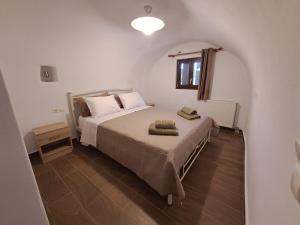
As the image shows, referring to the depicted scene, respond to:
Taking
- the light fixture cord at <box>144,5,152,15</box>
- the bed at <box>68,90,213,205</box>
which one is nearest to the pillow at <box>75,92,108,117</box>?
the bed at <box>68,90,213,205</box>

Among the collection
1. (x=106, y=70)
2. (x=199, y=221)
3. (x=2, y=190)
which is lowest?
(x=199, y=221)

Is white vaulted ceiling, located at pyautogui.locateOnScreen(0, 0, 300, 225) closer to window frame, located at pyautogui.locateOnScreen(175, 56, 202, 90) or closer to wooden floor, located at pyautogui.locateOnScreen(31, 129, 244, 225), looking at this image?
wooden floor, located at pyautogui.locateOnScreen(31, 129, 244, 225)

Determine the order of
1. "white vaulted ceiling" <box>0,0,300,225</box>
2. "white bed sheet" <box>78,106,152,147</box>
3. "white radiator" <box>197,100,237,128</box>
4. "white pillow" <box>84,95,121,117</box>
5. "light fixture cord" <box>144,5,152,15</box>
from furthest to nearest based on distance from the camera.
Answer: "white radiator" <box>197,100,237,128</box>
"white pillow" <box>84,95,121,117</box>
"white bed sheet" <box>78,106,152,147</box>
"light fixture cord" <box>144,5,152,15</box>
"white vaulted ceiling" <box>0,0,300,225</box>

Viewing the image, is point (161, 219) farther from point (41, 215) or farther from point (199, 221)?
point (41, 215)

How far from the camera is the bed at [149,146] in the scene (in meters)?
1.33

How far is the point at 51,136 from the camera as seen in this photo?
7.20 feet

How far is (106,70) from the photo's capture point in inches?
126

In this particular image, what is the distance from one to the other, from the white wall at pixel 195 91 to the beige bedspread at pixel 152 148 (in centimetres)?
171

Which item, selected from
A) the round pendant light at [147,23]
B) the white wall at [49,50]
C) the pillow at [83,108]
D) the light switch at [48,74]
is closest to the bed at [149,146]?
the pillow at [83,108]

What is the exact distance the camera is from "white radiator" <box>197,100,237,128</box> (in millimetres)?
3277

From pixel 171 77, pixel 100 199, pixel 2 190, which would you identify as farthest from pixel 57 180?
pixel 171 77

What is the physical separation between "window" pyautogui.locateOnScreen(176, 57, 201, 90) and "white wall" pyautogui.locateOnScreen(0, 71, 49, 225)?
394 cm

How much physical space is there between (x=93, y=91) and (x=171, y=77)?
2.42 meters

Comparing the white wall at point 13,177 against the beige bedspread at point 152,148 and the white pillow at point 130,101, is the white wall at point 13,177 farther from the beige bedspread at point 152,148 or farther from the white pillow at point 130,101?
the white pillow at point 130,101
